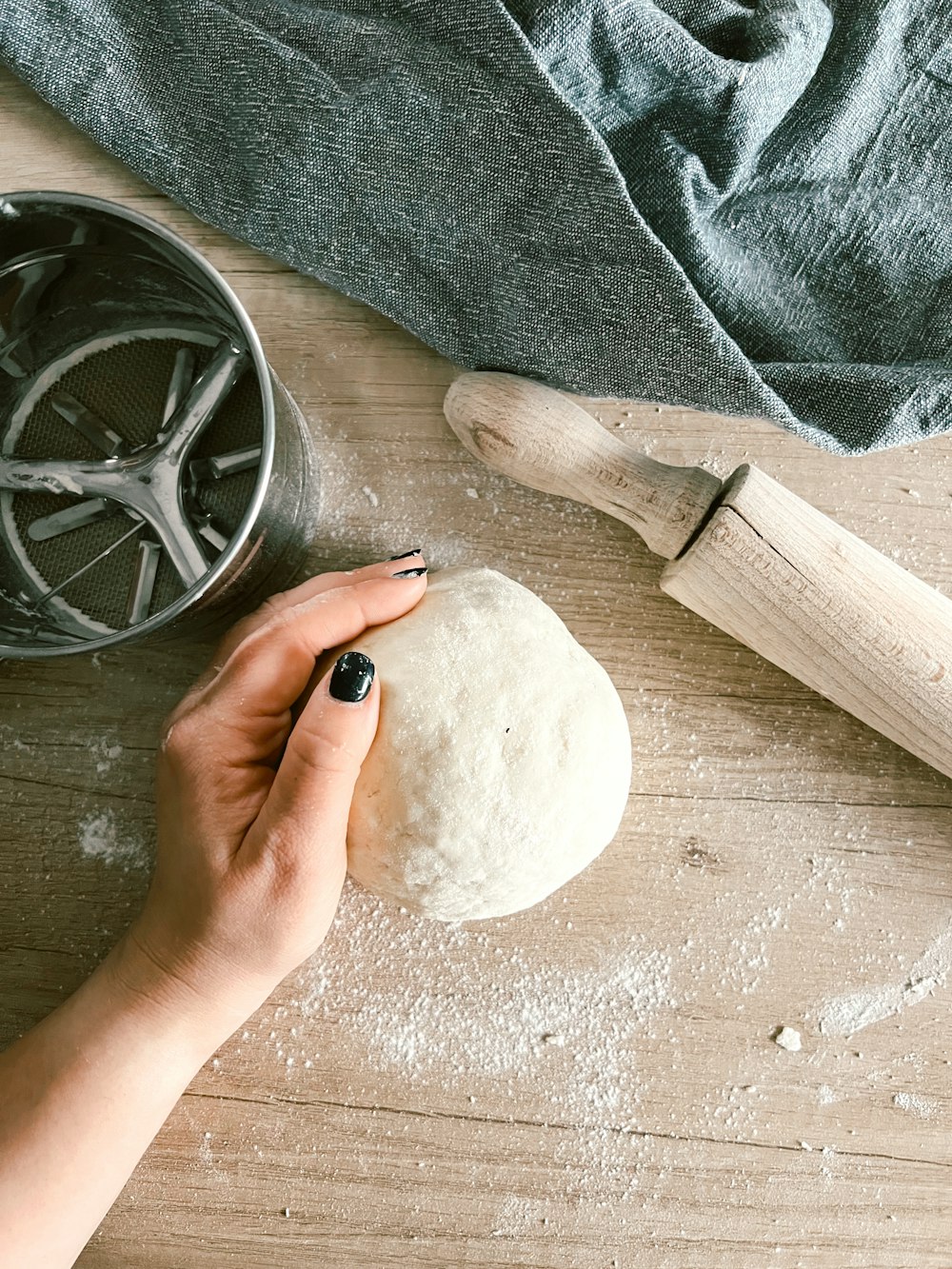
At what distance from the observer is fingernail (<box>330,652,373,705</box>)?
0.71 meters

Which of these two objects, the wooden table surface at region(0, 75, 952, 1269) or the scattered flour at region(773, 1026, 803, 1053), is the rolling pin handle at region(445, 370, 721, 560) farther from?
the scattered flour at region(773, 1026, 803, 1053)

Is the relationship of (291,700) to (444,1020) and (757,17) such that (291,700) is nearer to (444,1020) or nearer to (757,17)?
(444,1020)

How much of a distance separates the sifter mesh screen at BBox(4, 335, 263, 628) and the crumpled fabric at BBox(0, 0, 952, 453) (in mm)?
180

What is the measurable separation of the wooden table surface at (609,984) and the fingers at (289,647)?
0.51ft

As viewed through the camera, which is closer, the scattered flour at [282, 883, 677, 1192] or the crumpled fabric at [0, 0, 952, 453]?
the crumpled fabric at [0, 0, 952, 453]

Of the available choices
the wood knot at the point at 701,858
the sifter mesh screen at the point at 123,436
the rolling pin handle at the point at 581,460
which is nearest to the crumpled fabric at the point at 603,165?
the rolling pin handle at the point at 581,460

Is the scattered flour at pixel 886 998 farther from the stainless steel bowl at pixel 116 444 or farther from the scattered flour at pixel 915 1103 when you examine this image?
the stainless steel bowl at pixel 116 444

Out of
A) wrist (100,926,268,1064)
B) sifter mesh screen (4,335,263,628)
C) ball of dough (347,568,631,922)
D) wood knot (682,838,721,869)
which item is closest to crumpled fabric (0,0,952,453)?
sifter mesh screen (4,335,263,628)

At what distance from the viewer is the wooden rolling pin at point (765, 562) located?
0.78 metres

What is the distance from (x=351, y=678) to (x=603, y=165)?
492 millimetres

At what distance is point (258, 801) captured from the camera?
760mm

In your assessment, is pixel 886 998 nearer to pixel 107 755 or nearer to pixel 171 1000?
pixel 171 1000

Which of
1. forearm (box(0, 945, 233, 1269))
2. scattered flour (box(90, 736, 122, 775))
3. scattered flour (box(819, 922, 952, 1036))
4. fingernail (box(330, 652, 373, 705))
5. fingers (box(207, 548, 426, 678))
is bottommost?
forearm (box(0, 945, 233, 1269))

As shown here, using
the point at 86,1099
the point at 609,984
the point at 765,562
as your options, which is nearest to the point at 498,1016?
the point at 609,984
